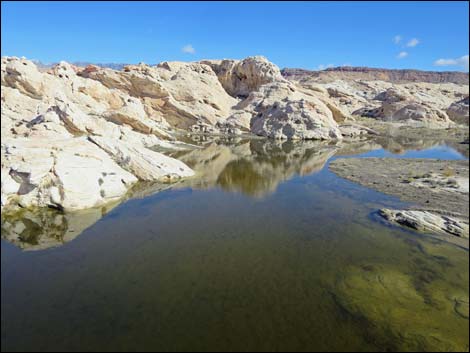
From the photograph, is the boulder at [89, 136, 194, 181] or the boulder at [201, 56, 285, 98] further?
the boulder at [201, 56, 285, 98]

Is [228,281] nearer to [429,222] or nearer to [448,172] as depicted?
[429,222]

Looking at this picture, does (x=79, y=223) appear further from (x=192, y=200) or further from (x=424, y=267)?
(x=424, y=267)

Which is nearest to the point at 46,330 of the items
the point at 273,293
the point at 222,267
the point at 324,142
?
the point at 222,267

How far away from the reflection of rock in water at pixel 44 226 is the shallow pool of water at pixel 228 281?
0.27 feet

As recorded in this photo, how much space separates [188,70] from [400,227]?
59.3 meters

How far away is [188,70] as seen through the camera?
65.1m

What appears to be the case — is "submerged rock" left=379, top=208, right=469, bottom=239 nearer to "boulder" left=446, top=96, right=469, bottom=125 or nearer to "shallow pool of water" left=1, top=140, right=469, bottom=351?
"shallow pool of water" left=1, top=140, right=469, bottom=351

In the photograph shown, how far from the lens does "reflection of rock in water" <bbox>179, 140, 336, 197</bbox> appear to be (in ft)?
77.4

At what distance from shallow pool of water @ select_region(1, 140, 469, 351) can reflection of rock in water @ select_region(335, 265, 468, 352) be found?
1.4 inches

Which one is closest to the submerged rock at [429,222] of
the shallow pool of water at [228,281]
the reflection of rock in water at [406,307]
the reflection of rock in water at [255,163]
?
the shallow pool of water at [228,281]

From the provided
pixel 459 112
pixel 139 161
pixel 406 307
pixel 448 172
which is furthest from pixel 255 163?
pixel 459 112

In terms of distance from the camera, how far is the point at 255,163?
32.0 m

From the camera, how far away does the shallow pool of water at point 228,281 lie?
7.80 m

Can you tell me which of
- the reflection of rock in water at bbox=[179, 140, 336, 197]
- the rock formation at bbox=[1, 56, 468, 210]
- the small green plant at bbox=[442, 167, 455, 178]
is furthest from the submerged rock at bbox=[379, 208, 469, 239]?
the rock formation at bbox=[1, 56, 468, 210]
